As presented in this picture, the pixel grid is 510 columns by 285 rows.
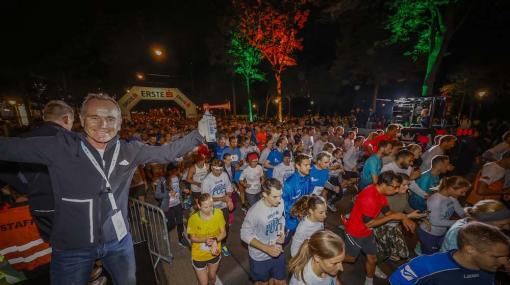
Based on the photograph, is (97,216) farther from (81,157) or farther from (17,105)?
(17,105)

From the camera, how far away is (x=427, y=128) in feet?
36.6

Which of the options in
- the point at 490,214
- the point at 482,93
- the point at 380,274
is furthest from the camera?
the point at 482,93

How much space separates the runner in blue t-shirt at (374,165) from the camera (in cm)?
520

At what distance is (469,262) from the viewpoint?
7.14 ft

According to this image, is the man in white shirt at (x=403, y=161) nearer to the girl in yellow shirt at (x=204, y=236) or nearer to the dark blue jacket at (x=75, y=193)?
the girl in yellow shirt at (x=204, y=236)

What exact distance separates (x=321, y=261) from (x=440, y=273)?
1187 mm

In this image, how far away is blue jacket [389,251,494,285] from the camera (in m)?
2.18

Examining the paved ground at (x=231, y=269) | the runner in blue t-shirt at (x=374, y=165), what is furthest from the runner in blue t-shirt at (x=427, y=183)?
the paved ground at (x=231, y=269)

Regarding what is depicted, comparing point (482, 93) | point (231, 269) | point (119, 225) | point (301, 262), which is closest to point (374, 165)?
point (301, 262)

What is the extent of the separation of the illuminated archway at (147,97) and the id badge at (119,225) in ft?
74.0

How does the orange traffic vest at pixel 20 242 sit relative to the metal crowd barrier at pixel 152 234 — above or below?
above

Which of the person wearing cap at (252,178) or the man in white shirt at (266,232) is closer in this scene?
the man in white shirt at (266,232)

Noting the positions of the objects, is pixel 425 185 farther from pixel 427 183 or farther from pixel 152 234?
pixel 152 234

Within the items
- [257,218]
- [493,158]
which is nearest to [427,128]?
[493,158]
